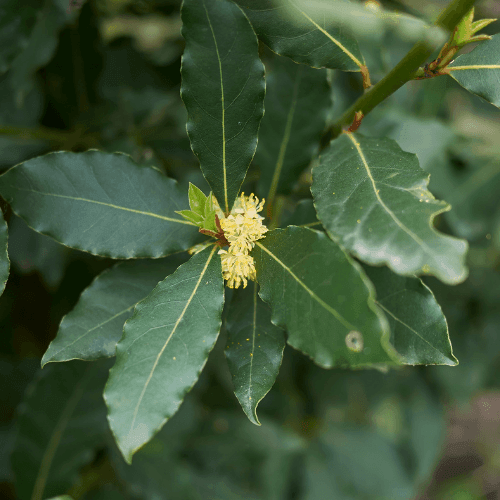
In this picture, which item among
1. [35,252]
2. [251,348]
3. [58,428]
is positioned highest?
[251,348]

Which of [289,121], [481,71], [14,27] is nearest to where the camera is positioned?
[481,71]

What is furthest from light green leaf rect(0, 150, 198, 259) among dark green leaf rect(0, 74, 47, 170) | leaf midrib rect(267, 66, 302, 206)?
dark green leaf rect(0, 74, 47, 170)

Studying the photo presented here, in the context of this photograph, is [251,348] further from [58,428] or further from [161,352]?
[58,428]

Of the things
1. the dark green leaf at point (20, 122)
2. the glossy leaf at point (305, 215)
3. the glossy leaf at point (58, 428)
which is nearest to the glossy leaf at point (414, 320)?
the glossy leaf at point (305, 215)

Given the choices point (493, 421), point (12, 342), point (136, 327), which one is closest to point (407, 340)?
point (136, 327)

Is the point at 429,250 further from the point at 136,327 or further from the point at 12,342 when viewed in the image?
the point at 12,342

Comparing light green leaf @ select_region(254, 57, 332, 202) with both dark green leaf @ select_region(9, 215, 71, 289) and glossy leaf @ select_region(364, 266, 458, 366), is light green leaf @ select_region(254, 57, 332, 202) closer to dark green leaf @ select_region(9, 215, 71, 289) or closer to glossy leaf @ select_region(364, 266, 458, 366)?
glossy leaf @ select_region(364, 266, 458, 366)

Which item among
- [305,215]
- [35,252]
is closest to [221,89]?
[305,215]
